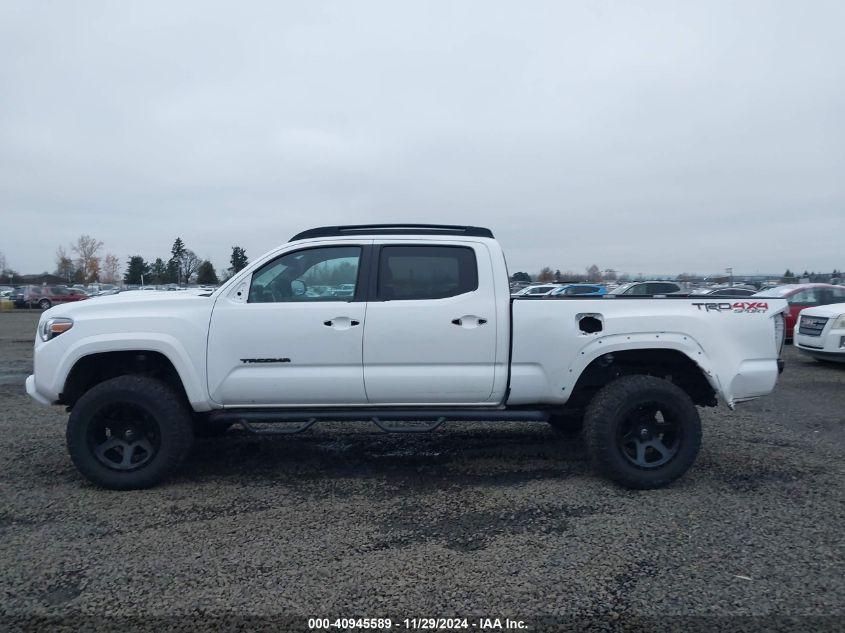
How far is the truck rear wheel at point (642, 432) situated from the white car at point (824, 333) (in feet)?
25.9

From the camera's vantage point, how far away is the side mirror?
17.2ft

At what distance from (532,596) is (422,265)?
8.81 ft

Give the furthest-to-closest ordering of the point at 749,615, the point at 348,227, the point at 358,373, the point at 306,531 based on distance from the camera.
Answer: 1. the point at 348,227
2. the point at 358,373
3. the point at 306,531
4. the point at 749,615

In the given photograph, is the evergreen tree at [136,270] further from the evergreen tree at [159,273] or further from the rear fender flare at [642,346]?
the rear fender flare at [642,346]

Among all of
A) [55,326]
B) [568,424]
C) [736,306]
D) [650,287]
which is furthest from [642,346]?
[650,287]

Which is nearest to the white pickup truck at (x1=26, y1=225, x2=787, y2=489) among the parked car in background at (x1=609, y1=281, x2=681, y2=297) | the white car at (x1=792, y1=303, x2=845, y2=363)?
the white car at (x1=792, y1=303, x2=845, y2=363)

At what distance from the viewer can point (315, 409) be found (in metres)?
5.14

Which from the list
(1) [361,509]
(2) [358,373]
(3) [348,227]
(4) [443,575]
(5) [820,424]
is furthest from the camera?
(5) [820,424]

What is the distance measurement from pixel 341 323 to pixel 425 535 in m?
1.69

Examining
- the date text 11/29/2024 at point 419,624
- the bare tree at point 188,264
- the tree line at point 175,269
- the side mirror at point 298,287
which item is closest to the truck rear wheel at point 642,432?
the date text 11/29/2024 at point 419,624

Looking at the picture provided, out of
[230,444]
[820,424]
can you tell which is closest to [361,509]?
[230,444]

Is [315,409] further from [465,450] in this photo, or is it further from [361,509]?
[465,450]

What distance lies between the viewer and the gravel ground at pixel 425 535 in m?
3.42

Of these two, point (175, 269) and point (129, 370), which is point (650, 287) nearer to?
point (129, 370)
